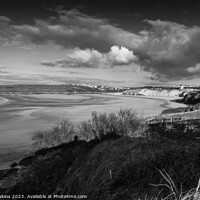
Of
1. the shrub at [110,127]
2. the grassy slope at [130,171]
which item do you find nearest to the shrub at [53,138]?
the shrub at [110,127]

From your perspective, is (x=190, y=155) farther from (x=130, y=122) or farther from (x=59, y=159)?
(x=130, y=122)

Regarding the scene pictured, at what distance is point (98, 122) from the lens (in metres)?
39.5

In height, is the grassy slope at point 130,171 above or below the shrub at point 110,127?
above

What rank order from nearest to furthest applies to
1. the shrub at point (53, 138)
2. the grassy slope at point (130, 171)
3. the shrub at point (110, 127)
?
the grassy slope at point (130, 171), the shrub at point (53, 138), the shrub at point (110, 127)

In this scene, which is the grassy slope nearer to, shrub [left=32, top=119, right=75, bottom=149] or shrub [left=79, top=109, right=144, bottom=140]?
shrub [left=32, top=119, right=75, bottom=149]

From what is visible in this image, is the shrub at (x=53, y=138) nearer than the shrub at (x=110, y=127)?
Yes

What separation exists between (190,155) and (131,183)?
3475mm

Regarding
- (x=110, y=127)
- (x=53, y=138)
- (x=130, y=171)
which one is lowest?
(x=53, y=138)

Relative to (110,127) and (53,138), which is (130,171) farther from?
(53,138)

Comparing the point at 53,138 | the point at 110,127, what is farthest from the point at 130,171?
the point at 53,138

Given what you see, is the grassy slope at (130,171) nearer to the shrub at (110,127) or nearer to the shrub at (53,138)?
the shrub at (53,138)

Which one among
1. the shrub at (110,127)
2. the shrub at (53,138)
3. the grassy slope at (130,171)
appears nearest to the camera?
the grassy slope at (130,171)

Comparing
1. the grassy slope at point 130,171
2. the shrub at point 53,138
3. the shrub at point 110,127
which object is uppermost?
the grassy slope at point 130,171

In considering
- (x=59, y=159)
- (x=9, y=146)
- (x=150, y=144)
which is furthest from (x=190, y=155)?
(x=9, y=146)
